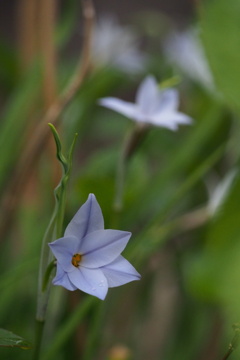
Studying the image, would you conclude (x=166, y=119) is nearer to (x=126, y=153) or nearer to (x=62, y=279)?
(x=126, y=153)

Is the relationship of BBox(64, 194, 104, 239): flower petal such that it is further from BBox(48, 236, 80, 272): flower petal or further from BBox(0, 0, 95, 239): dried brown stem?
BBox(0, 0, 95, 239): dried brown stem

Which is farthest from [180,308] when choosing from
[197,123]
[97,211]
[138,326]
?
[97,211]

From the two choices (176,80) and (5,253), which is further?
(5,253)

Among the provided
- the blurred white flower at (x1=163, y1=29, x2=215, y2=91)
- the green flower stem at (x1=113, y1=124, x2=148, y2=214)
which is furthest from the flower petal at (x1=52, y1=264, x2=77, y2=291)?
the blurred white flower at (x1=163, y1=29, x2=215, y2=91)

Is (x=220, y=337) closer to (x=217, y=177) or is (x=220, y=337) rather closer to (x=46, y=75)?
(x=217, y=177)

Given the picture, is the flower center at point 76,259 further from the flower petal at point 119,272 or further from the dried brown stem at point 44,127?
the dried brown stem at point 44,127

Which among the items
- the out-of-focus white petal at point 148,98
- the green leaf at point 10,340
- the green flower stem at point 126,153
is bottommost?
the green leaf at point 10,340

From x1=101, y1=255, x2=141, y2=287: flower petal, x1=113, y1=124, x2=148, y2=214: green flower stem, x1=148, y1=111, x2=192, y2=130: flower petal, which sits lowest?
x1=101, y1=255, x2=141, y2=287: flower petal

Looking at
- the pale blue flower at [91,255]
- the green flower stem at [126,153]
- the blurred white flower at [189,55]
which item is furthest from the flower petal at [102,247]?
the blurred white flower at [189,55]
